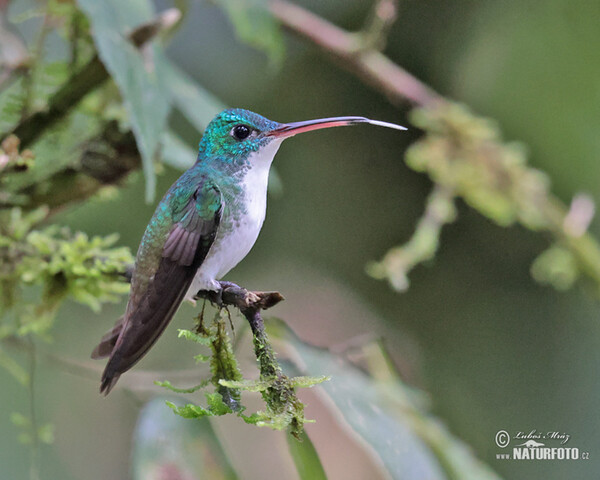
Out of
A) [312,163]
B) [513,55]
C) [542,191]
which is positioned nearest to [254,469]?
[312,163]

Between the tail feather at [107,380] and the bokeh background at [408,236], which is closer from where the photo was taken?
the tail feather at [107,380]

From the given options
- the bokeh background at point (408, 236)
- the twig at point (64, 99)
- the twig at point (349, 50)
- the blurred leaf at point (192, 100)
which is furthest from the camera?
the bokeh background at point (408, 236)

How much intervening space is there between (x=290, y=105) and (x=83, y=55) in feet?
3.22

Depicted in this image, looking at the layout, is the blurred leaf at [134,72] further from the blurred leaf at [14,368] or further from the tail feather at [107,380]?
the blurred leaf at [14,368]

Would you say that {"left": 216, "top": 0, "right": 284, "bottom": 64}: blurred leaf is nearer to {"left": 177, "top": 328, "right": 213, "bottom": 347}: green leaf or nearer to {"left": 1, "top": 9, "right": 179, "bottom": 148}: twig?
{"left": 1, "top": 9, "right": 179, "bottom": 148}: twig

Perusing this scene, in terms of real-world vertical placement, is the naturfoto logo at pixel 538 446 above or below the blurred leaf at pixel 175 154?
below

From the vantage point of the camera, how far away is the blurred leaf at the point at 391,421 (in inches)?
45.0

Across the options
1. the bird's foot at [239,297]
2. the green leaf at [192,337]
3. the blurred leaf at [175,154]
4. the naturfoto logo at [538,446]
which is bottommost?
the green leaf at [192,337]

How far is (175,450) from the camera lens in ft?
3.80

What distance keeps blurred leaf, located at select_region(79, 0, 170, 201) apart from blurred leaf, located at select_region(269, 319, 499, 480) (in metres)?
0.39

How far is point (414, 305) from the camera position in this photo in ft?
7.88

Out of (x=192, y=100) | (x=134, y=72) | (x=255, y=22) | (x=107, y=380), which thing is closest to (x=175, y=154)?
(x=192, y=100)

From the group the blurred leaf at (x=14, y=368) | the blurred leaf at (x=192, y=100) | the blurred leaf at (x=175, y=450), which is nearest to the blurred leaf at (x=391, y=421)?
the blurred leaf at (x=175, y=450)

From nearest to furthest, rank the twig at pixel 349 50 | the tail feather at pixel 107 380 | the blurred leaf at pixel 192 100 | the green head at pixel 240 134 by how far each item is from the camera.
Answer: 1. the tail feather at pixel 107 380
2. the green head at pixel 240 134
3. the blurred leaf at pixel 192 100
4. the twig at pixel 349 50
